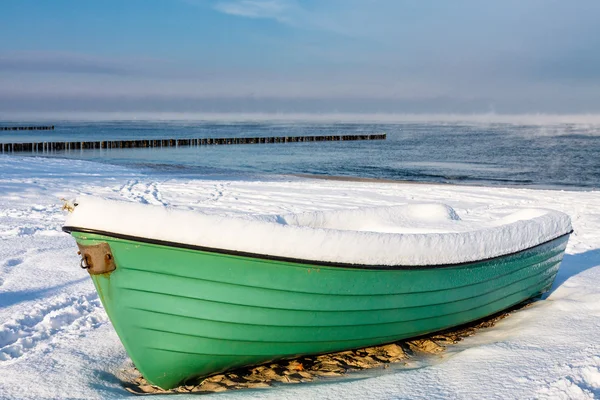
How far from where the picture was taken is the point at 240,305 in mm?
4035

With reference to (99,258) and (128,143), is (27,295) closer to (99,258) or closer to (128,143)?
(99,258)

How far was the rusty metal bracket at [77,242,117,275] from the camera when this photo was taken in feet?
12.6

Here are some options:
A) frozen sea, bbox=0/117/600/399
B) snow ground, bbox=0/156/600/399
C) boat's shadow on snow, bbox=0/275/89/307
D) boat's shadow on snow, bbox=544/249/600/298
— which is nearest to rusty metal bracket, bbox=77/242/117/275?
snow ground, bbox=0/156/600/399

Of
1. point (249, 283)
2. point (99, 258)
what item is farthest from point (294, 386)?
point (99, 258)

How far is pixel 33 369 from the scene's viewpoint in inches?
173

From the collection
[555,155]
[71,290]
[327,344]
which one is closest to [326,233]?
[327,344]

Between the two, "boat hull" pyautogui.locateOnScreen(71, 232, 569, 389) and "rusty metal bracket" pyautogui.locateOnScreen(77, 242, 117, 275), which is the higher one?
"rusty metal bracket" pyautogui.locateOnScreen(77, 242, 117, 275)

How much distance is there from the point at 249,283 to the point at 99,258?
0.98 m

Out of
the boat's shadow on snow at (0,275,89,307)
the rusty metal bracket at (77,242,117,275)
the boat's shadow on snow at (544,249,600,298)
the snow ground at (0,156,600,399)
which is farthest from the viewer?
the boat's shadow on snow at (544,249,600,298)

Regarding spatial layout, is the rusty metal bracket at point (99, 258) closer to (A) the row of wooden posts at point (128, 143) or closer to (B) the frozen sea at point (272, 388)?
(B) the frozen sea at point (272, 388)

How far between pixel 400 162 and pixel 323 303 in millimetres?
33500

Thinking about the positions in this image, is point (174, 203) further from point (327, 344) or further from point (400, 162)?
point (400, 162)

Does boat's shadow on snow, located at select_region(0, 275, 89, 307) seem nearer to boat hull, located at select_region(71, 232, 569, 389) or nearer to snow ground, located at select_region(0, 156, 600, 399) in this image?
snow ground, located at select_region(0, 156, 600, 399)

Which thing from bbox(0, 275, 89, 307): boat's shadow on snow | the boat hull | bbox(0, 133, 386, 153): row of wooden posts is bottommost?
bbox(0, 133, 386, 153): row of wooden posts
